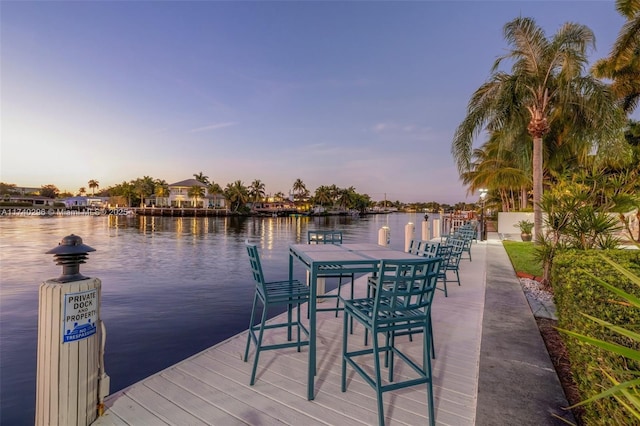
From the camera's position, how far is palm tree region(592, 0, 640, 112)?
1089 centimetres

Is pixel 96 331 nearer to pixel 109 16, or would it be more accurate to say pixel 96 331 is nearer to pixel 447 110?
pixel 109 16

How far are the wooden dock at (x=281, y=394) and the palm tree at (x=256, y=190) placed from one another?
280 ft

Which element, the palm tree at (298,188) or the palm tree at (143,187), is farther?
the palm tree at (298,188)

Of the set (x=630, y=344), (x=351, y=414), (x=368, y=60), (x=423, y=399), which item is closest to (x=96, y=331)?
(x=351, y=414)

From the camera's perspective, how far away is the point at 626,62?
14.0 metres

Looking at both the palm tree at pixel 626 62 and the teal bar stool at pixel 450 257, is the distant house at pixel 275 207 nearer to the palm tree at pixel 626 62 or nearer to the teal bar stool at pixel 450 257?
the palm tree at pixel 626 62

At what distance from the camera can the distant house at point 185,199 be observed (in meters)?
77.6

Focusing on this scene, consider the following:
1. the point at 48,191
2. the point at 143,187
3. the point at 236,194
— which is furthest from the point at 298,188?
the point at 48,191

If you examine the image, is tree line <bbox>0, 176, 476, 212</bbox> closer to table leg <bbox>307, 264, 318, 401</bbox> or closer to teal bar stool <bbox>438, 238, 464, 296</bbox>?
teal bar stool <bbox>438, 238, 464, 296</bbox>

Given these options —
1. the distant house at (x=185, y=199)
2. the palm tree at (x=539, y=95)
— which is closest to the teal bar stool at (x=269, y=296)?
the palm tree at (x=539, y=95)

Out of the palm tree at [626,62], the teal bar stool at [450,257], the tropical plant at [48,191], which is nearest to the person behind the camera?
the teal bar stool at [450,257]

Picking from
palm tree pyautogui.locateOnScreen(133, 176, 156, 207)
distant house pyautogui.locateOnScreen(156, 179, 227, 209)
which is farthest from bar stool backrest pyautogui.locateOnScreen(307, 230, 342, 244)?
palm tree pyautogui.locateOnScreen(133, 176, 156, 207)

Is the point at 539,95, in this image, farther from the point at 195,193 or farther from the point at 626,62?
the point at 195,193

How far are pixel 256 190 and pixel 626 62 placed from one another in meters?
80.2
